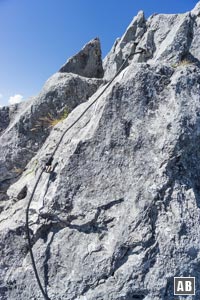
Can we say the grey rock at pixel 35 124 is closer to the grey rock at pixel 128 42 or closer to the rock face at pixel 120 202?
the rock face at pixel 120 202

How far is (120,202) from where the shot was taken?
216 inches

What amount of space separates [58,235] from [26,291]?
3.73 ft

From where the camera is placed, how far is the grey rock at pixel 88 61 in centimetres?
1075

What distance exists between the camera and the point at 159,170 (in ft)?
18.0

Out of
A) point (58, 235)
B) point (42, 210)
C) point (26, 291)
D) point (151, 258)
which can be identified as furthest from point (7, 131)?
point (151, 258)

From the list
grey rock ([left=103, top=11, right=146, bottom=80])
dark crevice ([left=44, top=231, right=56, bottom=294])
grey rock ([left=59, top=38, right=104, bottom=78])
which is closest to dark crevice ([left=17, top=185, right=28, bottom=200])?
dark crevice ([left=44, top=231, right=56, bottom=294])

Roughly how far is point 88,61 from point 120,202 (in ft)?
23.6

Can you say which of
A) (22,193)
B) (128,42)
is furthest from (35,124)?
(128,42)

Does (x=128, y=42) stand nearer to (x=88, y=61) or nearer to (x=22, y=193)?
(x=88, y=61)

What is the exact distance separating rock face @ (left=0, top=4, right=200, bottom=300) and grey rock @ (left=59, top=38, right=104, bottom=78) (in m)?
4.40

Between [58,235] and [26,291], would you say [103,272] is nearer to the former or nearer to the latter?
[58,235]

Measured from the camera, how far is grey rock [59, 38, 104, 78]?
10.8 metres

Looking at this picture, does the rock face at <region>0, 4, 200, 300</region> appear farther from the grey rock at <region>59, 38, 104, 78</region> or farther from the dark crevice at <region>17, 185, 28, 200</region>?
the grey rock at <region>59, 38, 104, 78</region>

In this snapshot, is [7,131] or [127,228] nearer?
[127,228]
